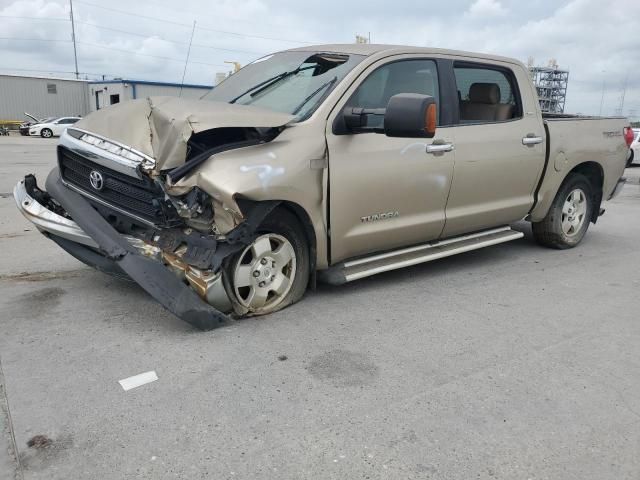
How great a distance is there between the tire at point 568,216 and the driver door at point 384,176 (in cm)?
187

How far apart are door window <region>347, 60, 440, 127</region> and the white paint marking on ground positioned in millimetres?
2293

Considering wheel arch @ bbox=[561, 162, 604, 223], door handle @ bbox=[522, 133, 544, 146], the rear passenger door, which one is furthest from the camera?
wheel arch @ bbox=[561, 162, 604, 223]

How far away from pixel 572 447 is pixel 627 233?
18.7 feet

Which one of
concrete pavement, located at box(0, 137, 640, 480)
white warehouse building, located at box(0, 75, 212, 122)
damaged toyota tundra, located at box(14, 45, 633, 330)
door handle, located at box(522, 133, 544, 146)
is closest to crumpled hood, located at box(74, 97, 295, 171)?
damaged toyota tundra, located at box(14, 45, 633, 330)

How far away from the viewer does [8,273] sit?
4.92m

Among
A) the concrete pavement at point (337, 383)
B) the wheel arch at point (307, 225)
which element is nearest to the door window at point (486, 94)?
the concrete pavement at point (337, 383)

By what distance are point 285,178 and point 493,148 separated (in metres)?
2.25

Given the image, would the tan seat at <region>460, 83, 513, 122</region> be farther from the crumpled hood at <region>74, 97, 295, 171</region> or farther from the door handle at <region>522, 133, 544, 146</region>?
the crumpled hood at <region>74, 97, 295, 171</region>

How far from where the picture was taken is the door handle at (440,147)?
14.8 ft

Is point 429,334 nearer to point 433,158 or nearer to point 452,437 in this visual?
point 452,437

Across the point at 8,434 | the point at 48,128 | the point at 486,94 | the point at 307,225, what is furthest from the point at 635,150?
the point at 48,128

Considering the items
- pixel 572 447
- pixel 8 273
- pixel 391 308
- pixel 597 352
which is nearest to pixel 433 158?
pixel 391 308

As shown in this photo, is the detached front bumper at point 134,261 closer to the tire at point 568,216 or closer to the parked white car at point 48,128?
the tire at point 568,216

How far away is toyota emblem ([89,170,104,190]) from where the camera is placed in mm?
3836
